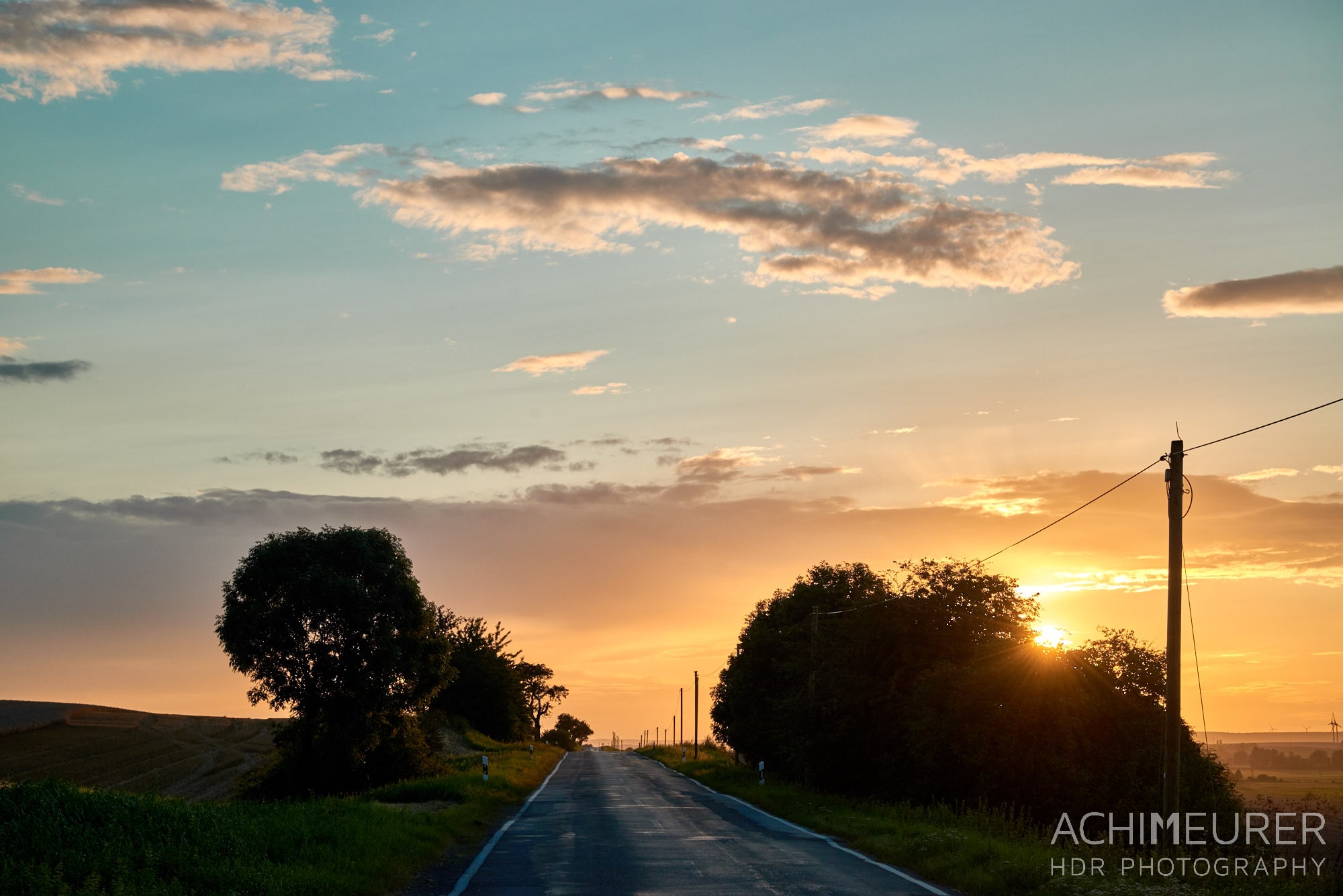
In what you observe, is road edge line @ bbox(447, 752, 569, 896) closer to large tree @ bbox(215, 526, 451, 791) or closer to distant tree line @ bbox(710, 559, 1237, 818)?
distant tree line @ bbox(710, 559, 1237, 818)

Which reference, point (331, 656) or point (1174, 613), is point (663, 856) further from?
point (331, 656)

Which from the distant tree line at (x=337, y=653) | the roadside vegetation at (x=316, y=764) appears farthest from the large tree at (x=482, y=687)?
the distant tree line at (x=337, y=653)

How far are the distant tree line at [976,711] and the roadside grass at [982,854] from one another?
2.00m

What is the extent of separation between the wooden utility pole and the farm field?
113 ft

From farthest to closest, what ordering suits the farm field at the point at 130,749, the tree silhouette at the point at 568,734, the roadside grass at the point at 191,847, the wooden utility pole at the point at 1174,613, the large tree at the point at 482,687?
1. the tree silhouette at the point at 568,734
2. the large tree at the point at 482,687
3. the farm field at the point at 130,749
4. the wooden utility pole at the point at 1174,613
5. the roadside grass at the point at 191,847

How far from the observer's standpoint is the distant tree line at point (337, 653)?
43219 millimetres

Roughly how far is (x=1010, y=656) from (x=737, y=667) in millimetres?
27316

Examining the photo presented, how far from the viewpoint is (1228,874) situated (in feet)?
47.3

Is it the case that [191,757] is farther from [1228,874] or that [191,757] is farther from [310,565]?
[1228,874]

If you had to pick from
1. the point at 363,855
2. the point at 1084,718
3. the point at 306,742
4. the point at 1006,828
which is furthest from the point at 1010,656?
the point at 306,742

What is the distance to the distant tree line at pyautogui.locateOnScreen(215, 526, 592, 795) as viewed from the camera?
43.2 metres

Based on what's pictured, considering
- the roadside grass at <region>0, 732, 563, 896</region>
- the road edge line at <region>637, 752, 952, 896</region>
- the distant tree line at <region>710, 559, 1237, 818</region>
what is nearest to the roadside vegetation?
the roadside grass at <region>0, 732, 563, 896</region>

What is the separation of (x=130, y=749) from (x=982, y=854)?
233 ft

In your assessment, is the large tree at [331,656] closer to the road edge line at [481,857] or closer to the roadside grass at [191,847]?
the road edge line at [481,857]
